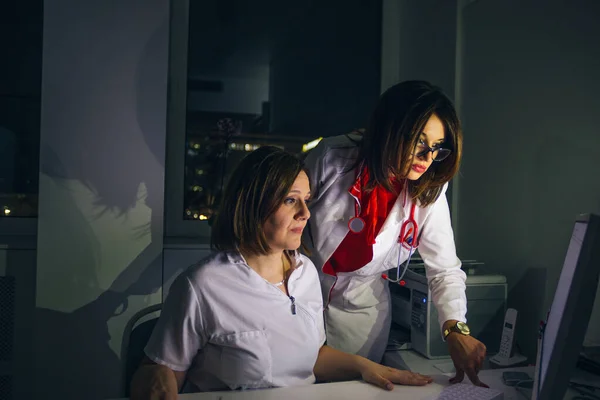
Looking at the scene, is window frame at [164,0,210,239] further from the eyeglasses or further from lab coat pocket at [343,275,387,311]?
the eyeglasses

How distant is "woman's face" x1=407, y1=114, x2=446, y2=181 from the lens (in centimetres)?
144

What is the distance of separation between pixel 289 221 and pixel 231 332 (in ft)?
1.05

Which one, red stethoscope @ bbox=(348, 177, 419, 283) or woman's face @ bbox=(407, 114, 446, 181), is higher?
woman's face @ bbox=(407, 114, 446, 181)

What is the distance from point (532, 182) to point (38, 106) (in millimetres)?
2393

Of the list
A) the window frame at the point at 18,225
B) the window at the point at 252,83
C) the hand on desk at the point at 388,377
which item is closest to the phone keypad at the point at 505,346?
the hand on desk at the point at 388,377

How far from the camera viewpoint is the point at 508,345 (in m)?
1.71

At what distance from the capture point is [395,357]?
1.82 meters

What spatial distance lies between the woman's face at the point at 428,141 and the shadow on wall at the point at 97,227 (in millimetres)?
1303

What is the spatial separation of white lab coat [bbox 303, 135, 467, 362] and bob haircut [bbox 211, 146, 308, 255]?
0.94 feet

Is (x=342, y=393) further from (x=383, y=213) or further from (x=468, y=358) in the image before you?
(x=383, y=213)

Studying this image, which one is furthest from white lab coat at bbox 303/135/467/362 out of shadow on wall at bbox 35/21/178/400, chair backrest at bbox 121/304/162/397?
shadow on wall at bbox 35/21/178/400

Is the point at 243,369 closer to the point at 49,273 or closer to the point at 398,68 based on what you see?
the point at 49,273

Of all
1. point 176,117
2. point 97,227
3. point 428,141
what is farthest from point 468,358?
point 176,117

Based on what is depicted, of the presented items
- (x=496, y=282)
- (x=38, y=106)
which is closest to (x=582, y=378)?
(x=496, y=282)
